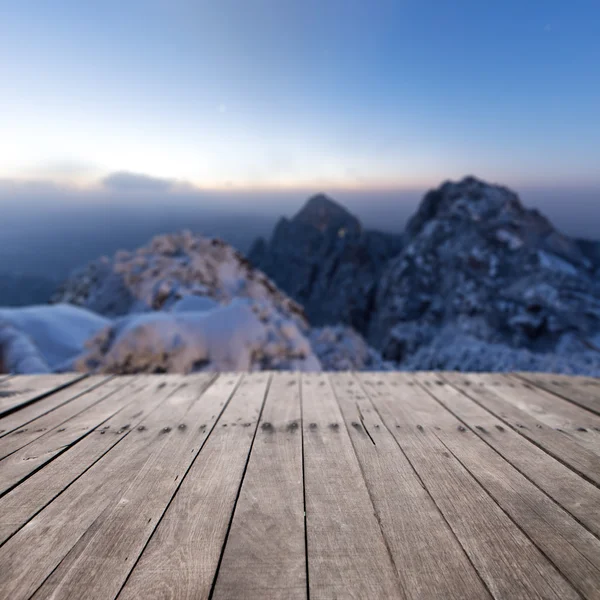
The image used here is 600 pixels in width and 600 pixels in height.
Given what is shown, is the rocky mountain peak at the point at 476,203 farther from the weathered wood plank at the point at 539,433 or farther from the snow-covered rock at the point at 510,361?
the weathered wood plank at the point at 539,433

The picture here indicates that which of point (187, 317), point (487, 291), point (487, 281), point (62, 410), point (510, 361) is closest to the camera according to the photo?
point (62, 410)

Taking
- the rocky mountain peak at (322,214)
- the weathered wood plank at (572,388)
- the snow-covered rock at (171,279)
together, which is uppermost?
the weathered wood plank at (572,388)

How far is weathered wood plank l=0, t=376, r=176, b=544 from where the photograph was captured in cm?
117

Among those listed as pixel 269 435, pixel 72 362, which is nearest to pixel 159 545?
pixel 269 435

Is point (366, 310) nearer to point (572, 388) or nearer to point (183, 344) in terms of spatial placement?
point (183, 344)

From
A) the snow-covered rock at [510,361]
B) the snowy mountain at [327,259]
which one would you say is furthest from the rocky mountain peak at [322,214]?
the snow-covered rock at [510,361]

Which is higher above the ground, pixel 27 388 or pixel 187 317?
pixel 27 388

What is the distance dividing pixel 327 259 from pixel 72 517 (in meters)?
67.9

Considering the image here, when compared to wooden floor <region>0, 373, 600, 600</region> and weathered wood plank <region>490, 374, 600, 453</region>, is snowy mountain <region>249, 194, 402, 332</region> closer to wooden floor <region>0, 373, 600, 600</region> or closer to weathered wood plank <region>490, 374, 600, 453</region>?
weathered wood plank <region>490, 374, 600, 453</region>

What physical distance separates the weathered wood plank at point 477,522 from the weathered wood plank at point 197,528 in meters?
0.67

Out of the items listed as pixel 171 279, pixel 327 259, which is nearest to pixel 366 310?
pixel 327 259

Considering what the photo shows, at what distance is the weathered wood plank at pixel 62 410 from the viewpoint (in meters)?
1.68

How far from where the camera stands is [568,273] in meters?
22.5

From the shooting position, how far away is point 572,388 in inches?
95.3
